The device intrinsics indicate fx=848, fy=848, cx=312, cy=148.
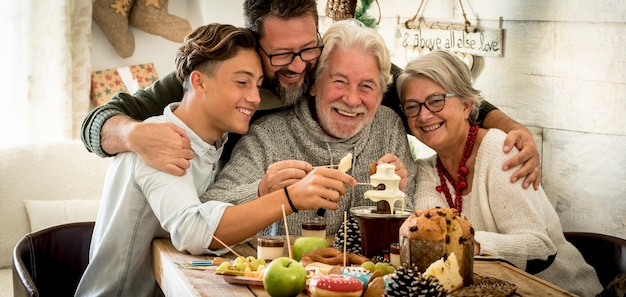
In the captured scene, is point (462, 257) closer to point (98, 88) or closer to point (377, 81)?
point (377, 81)

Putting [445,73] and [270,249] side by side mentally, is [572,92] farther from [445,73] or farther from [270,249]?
[270,249]

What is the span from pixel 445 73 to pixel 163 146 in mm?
974

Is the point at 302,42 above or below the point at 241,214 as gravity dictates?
above

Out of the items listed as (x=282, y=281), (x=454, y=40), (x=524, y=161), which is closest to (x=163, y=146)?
(x=282, y=281)

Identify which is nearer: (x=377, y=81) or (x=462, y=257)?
(x=462, y=257)

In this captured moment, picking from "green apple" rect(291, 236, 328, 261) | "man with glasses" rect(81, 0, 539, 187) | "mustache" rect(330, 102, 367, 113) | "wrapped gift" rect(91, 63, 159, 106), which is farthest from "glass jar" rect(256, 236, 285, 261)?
"wrapped gift" rect(91, 63, 159, 106)

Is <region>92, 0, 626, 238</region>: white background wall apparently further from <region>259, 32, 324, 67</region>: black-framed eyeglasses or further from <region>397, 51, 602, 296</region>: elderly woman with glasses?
<region>259, 32, 324, 67</region>: black-framed eyeglasses

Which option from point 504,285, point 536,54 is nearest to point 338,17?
point 536,54

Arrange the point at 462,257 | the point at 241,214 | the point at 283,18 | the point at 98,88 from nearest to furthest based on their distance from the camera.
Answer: the point at 462,257
the point at 241,214
the point at 283,18
the point at 98,88

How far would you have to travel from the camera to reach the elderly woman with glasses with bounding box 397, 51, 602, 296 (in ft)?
8.72

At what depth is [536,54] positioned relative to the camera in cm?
338

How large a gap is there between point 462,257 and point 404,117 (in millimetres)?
1173

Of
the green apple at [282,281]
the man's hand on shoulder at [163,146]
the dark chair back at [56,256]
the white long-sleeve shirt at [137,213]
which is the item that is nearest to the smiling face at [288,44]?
the white long-sleeve shirt at [137,213]

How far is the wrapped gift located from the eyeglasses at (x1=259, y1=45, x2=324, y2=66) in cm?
245
